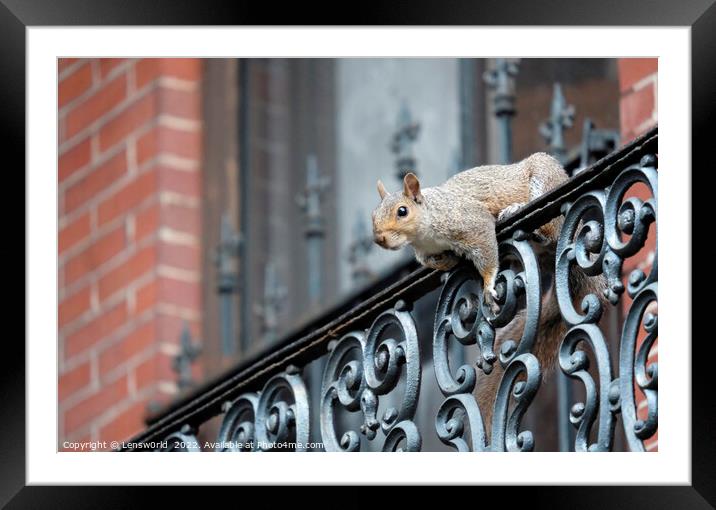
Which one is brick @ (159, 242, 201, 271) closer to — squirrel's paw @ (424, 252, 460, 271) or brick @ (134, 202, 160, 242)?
brick @ (134, 202, 160, 242)

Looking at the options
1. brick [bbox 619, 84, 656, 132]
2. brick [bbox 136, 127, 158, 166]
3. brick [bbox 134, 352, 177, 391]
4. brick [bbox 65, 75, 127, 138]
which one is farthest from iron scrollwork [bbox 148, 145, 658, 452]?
brick [bbox 65, 75, 127, 138]

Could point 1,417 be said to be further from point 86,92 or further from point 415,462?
point 86,92

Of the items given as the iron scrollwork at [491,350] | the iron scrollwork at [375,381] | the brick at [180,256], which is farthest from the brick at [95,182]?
the iron scrollwork at [491,350]

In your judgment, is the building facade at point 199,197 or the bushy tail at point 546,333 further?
the building facade at point 199,197

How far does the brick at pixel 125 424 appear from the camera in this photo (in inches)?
364

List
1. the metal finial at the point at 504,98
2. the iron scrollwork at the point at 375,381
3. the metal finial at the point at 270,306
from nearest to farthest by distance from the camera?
the iron scrollwork at the point at 375,381 → the metal finial at the point at 504,98 → the metal finial at the point at 270,306

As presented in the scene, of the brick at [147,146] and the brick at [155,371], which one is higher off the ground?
the brick at [147,146]

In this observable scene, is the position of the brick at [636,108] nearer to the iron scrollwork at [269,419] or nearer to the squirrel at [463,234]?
the squirrel at [463,234]

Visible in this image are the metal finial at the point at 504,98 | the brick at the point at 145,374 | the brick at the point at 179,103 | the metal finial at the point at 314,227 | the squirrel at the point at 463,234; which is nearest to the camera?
the squirrel at the point at 463,234

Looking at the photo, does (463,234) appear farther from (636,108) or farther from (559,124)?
(559,124)

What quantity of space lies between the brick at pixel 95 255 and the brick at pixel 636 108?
3556 millimetres
